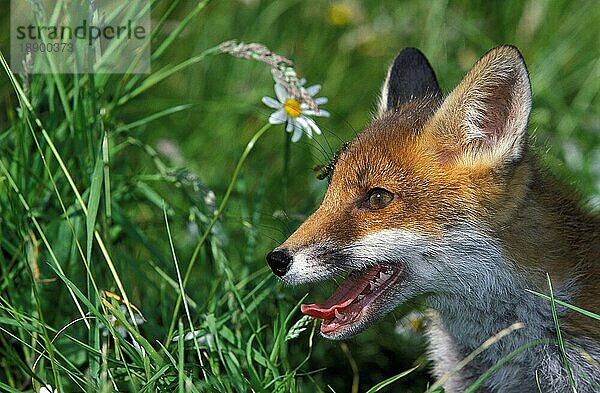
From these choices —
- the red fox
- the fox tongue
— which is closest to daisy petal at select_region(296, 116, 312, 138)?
the red fox

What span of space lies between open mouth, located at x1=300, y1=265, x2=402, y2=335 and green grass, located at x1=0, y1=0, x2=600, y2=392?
109 mm

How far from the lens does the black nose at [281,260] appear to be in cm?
355

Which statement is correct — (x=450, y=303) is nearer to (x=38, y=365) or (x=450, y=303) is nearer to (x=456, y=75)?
(x=38, y=365)

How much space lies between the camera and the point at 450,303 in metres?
3.82

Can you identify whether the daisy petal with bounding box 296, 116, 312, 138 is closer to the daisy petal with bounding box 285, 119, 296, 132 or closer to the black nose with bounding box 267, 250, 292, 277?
the daisy petal with bounding box 285, 119, 296, 132

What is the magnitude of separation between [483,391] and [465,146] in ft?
3.74

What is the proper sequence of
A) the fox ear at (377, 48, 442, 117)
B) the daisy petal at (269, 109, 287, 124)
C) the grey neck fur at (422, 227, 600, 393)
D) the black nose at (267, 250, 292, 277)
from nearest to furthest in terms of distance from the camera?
the black nose at (267, 250, 292, 277) → the grey neck fur at (422, 227, 600, 393) → the daisy petal at (269, 109, 287, 124) → the fox ear at (377, 48, 442, 117)

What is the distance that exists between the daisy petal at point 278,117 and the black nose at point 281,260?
31.6 inches

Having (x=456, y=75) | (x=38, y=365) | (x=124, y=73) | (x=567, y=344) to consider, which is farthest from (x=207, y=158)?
(x=567, y=344)

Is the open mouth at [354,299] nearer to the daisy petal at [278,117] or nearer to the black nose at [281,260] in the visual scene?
the black nose at [281,260]

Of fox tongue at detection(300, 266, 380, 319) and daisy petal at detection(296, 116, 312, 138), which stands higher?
daisy petal at detection(296, 116, 312, 138)

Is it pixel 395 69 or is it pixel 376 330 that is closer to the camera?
pixel 395 69

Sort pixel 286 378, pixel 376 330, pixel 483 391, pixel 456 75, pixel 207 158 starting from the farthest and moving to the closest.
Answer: pixel 456 75
pixel 207 158
pixel 376 330
pixel 483 391
pixel 286 378

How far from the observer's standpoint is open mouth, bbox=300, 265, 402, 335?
3678 millimetres
